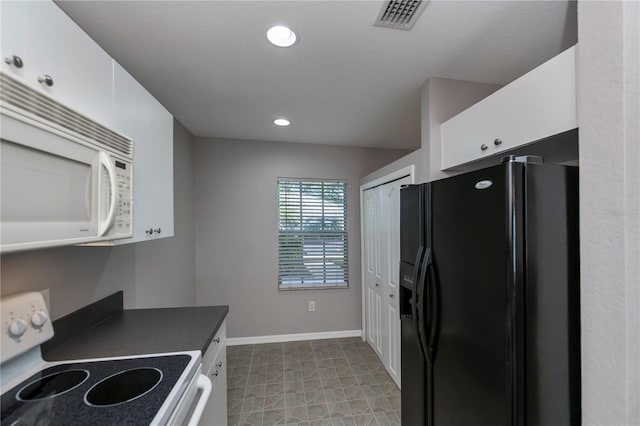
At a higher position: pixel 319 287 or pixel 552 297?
pixel 552 297

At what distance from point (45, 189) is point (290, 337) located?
122 inches

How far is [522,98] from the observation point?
1278 millimetres

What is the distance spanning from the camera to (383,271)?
2.68 meters

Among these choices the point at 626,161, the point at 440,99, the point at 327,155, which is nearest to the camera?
the point at 626,161

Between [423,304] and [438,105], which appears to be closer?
[423,304]

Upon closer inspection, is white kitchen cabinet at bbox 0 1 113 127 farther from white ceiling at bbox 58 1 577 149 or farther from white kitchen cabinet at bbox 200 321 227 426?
white kitchen cabinet at bbox 200 321 227 426

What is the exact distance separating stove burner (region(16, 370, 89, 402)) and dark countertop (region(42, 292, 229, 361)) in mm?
143

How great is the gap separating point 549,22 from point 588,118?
0.79 meters

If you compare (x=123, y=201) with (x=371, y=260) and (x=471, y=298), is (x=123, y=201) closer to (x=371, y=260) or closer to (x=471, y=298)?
(x=471, y=298)

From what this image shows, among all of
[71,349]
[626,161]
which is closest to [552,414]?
[626,161]

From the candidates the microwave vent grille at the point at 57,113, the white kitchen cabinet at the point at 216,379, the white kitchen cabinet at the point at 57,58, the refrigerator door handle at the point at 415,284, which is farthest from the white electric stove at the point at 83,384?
Answer: the refrigerator door handle at the point at 415,284

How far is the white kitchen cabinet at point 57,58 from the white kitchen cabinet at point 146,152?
90 mm

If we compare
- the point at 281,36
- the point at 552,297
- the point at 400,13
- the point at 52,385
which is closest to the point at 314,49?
the point at 281,36

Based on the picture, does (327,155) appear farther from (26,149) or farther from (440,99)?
(26,149)
